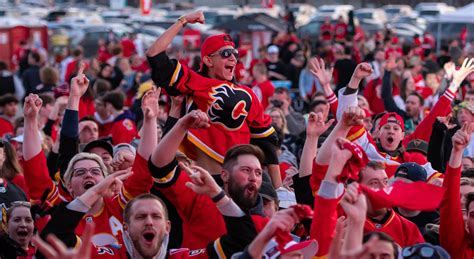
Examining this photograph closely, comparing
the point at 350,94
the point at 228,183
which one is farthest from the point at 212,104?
the point at 350,94

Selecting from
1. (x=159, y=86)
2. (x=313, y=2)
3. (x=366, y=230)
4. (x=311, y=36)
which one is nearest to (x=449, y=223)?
(x=366, y=230)

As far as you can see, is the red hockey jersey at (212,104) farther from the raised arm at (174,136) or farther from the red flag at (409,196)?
the red flag at (409,196)

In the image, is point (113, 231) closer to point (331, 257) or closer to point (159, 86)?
point (159, 86)

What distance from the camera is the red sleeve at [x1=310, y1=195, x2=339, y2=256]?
20.8 ft

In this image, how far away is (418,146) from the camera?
1051 cm

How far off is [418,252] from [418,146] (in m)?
3.96

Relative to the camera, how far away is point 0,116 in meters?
13.8

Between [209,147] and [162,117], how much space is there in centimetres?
562

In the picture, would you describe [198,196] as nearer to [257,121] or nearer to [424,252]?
[257,121]

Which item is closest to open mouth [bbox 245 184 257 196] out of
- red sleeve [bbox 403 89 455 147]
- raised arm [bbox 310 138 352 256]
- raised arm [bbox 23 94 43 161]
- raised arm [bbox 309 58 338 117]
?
raised arm [bbox 310 138 352 256]

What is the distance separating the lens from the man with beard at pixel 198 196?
682 centimetres

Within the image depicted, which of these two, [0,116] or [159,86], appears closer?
[159,86]

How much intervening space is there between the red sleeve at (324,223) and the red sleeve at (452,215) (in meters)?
1.02

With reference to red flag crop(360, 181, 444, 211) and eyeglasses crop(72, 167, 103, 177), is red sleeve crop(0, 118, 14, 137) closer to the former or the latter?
eyeglasses crop(72, 167, 103, 177)
